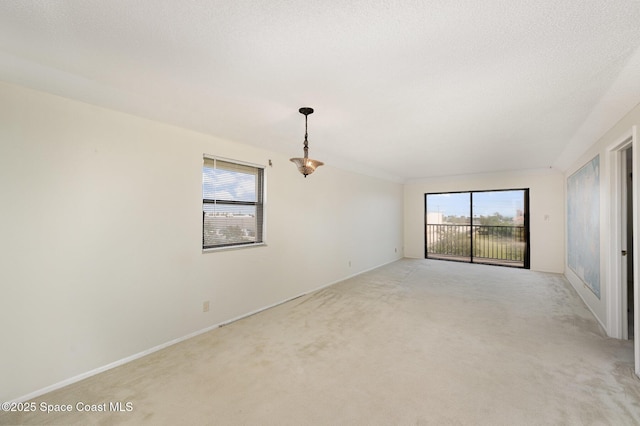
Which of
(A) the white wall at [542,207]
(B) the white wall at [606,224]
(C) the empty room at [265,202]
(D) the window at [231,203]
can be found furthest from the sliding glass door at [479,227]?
(D) the window at [231,203]

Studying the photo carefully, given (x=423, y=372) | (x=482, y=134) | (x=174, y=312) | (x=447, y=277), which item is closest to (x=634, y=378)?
(x=423, y=372)

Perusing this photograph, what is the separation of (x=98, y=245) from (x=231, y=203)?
140 cm

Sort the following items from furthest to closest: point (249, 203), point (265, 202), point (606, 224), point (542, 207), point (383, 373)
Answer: point (542, 207) < point (265, 202) < point (249, 203) < point (606, 224) < point (383, 373)

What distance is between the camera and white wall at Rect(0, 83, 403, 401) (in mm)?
1852

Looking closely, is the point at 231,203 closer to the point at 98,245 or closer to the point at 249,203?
the point at 249,203

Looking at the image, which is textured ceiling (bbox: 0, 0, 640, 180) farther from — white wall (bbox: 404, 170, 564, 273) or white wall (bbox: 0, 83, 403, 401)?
white wall (bbox: 404, 170, 564, 273)

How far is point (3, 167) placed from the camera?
1.80 meters

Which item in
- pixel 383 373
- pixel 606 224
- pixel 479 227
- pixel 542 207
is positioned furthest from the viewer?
pixel 479 227

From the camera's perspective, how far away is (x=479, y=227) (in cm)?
685

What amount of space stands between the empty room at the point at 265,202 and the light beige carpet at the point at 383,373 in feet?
0.06

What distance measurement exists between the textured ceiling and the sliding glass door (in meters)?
3.94

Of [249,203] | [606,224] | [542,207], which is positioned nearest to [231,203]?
[249,203]

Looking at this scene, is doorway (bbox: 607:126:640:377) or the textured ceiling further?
doorway (bbox: 607:126:640:377)

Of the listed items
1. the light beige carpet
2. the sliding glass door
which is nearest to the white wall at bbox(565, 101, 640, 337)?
the light beige carpet
